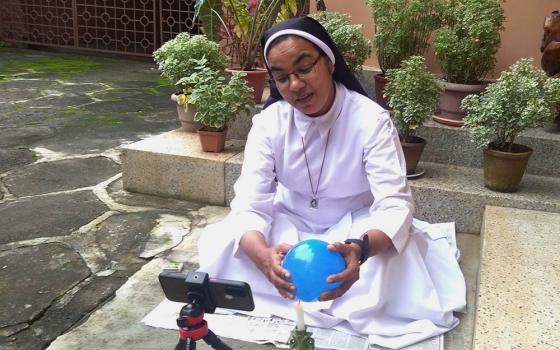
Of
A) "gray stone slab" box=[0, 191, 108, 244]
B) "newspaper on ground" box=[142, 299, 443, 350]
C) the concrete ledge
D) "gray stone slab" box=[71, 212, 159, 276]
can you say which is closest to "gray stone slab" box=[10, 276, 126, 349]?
"gray stone slab" box=[71, 212, 159, 276]

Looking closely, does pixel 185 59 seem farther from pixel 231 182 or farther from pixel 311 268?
pixel 311 268

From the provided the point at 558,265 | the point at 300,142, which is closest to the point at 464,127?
the point at 558,265

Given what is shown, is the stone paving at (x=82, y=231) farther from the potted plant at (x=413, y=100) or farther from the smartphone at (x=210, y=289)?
the smartphone at (x=210, y=289)

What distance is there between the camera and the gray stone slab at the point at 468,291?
2361mm

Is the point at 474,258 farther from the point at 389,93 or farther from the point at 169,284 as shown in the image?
the point at 169,284

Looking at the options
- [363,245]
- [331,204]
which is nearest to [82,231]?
[331,204]

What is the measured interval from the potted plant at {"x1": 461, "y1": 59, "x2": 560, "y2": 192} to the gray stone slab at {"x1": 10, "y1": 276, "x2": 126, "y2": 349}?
2.15m

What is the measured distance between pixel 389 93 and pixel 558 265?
4.98 ft

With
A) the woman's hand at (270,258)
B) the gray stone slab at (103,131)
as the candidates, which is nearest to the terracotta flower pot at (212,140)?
the gray stone slab at (103,131)

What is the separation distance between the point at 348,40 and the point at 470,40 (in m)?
0.83

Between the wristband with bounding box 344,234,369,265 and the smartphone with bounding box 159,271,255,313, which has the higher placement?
the smartphone with bounding box 159,271,255,313

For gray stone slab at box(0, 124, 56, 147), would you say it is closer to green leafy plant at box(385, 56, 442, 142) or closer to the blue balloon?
green leafy plant at box(385, 56, 442, 142)

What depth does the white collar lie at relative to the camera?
248 centimetres

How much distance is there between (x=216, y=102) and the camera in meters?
3.95
